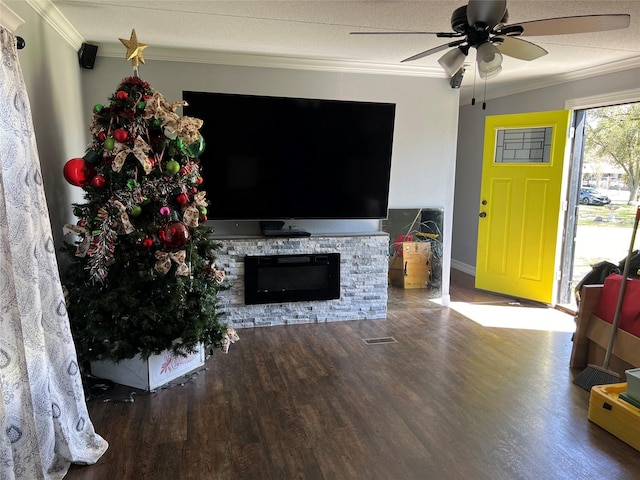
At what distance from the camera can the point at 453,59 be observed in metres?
2.62

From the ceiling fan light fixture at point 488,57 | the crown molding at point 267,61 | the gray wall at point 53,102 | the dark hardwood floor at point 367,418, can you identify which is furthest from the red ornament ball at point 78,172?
the ceiling fan light fixture at point 488,57

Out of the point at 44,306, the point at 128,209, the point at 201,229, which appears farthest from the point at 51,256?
the point at 201,229

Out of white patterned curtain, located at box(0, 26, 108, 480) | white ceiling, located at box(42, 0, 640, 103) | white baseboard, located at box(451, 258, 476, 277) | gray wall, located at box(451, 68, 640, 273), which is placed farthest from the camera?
white baseboard, located at box(451, 258, 476, 277)

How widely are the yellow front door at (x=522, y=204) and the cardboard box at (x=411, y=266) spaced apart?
1.13 meters

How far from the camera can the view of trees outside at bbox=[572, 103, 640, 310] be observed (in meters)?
4.33

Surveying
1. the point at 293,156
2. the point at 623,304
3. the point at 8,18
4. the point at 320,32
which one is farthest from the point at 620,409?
the point at 8,18

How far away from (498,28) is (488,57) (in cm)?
14

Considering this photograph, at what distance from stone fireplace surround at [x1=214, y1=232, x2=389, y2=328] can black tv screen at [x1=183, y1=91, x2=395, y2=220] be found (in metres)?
0.24

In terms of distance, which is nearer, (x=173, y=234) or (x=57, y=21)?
(x=173, y=234)

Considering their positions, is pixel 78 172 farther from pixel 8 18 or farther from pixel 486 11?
pixel 486 11

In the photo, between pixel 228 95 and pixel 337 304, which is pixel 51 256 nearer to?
pixel 228 95

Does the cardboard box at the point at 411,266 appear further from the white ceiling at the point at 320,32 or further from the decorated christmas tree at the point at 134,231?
the decorated christmas tree at the point at 134,231

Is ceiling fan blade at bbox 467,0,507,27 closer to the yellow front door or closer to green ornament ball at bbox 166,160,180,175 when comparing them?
green ornament ball at bbox 166,160,180,175

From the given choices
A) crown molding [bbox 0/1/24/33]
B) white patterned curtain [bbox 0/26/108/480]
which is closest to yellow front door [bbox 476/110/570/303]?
white patterned curtain [bbox 0/26/108/480]
